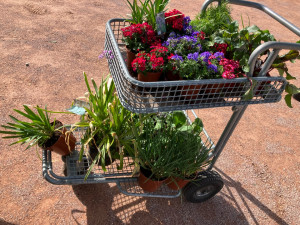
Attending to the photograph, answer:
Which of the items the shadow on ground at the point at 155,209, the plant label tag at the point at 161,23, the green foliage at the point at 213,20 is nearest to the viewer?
the plant label tag at the point at 161,23

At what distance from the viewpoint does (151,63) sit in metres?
1.36

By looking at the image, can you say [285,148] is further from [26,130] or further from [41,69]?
[41,69]

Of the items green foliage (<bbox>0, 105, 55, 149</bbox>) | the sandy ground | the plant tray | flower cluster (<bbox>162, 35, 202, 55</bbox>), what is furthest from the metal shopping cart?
the sandy ground

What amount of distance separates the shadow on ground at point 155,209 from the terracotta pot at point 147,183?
1.05ft

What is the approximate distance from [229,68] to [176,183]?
3.00ft

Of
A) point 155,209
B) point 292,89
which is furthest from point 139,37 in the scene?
point 155,209

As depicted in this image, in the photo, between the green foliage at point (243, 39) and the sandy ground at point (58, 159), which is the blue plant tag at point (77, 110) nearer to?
the sandy ground at point (58, 159)

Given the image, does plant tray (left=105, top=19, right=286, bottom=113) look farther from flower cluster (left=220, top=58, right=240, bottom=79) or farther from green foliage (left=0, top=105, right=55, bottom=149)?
green foliage (left=0, top=105, right=55, bottom=149)

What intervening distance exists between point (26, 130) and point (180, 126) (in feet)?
3.68

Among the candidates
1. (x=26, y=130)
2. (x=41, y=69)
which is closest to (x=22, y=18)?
(x=41, y=69)

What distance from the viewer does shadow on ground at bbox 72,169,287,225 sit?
206cm

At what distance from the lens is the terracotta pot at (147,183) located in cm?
182

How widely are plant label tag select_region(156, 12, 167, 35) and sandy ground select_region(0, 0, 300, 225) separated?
141 centimetres

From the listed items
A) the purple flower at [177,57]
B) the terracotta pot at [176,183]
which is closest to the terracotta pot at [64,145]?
the terracotta pot at [176,183]
